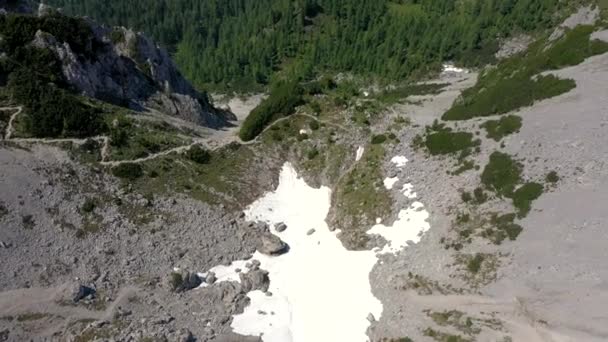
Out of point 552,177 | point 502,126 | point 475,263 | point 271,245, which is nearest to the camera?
point 475,263

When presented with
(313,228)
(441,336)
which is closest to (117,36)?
(313,228)

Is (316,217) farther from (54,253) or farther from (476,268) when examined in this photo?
(54,253)

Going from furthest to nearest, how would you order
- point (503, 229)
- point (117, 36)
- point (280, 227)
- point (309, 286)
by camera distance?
1. point (117, 36)
2. point (280, 227)
3. point (309, 286)
4. point (503, 229)

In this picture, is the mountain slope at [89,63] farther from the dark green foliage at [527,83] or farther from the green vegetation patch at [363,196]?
the dark green foliage at [527,83]

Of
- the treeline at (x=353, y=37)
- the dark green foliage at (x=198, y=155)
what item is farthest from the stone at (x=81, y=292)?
the treeline at (x=353, y=37)

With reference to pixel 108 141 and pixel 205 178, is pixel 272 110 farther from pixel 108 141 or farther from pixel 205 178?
pixel 108 141

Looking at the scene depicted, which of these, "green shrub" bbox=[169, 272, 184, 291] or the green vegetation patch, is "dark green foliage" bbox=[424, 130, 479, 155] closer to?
the green vegetation patch

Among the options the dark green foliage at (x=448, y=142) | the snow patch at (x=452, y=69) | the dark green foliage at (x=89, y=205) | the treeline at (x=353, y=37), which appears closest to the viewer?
the dark green foliage at (x=89, y=205)
